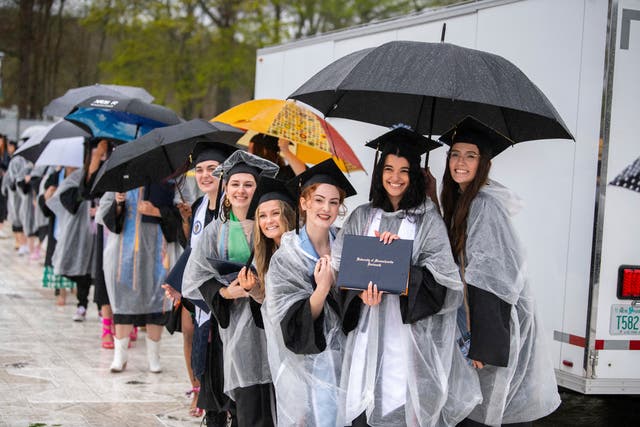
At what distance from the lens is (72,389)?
7484 mm

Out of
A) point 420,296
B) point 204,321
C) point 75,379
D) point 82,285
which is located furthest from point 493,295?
point 82,285

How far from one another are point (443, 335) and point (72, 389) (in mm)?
4166

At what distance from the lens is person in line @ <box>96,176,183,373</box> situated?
793cm

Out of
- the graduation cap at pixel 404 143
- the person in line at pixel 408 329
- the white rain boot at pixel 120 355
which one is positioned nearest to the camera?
the person in line at pixel 408 329

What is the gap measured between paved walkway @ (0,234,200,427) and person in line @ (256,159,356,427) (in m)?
2.38

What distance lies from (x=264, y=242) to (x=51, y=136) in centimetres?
607

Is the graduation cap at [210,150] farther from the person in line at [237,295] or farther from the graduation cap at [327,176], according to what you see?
the graduation cap at [327,176]

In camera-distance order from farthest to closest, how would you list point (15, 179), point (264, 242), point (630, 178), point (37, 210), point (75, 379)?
point (15, 179), point (37, 210), point (75, 379), point (630, 178), point (264, 242)

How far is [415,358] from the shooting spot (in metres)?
4.31

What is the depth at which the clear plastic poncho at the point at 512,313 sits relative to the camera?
4.39 meters

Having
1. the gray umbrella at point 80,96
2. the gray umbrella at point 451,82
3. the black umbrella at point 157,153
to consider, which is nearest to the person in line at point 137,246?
the black umbrella at point 157,153

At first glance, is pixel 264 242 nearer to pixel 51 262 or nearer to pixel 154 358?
pixel 154 358

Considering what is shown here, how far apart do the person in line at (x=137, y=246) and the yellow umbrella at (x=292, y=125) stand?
1537mm

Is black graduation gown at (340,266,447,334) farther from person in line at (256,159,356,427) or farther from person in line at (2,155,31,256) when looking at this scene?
person in line at (2,155,31,256)
